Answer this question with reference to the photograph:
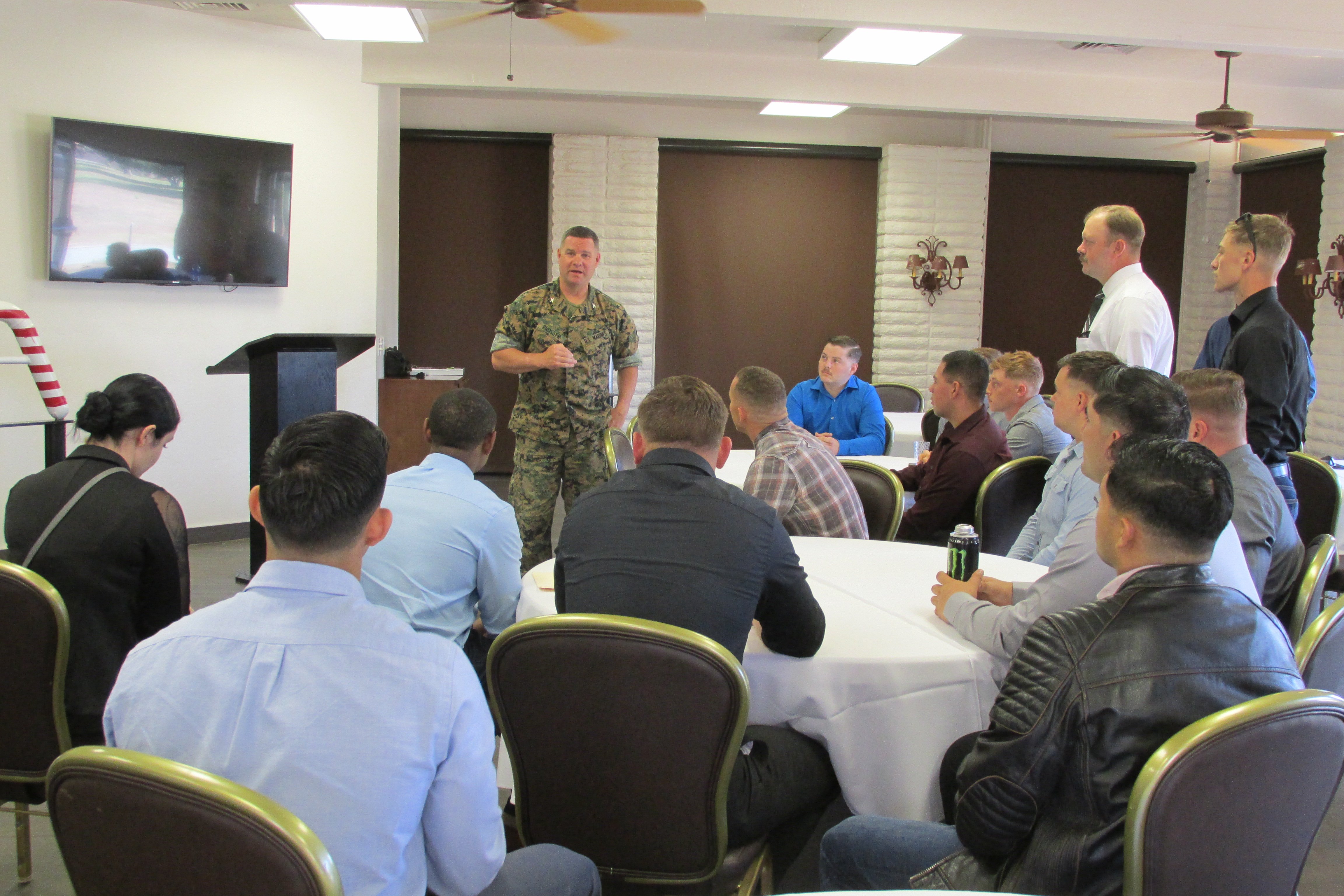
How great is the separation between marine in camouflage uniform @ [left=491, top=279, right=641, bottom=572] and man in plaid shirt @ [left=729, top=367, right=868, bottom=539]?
1583mm

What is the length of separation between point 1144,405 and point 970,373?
1.36 meters

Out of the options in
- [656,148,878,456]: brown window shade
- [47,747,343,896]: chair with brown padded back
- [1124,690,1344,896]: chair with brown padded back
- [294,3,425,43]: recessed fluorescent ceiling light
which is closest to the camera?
[47,747,343,896]: chair with brown padded back

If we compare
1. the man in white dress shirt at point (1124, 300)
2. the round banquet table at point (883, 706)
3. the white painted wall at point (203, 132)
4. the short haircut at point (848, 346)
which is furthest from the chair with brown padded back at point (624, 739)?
the white painted wall at point (203, 132)

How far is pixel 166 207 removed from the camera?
526 cm

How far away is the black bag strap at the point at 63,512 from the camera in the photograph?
211cm

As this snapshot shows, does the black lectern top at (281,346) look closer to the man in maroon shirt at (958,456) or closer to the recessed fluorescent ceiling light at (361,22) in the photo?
the recessed fluorescent ceiling light at (361,22)

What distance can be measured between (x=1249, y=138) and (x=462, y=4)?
4857 mm

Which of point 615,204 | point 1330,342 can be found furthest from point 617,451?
point 1330,342

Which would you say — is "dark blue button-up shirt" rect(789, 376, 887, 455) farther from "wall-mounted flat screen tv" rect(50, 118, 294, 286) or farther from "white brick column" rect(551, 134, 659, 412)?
"wall-mounted flat screen tv" rect(50, 118, 294, 286)

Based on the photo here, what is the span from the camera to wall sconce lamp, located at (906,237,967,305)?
26.1ft

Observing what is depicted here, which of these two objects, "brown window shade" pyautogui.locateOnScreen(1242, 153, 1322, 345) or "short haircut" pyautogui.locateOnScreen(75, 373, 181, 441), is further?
"brown window shade" pyautogui.locateOnScreen(1242, 153, 1322, 345)

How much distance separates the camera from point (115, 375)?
17.3 ft

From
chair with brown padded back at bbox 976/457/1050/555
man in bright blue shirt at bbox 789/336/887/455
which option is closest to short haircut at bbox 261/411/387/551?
chair with brown padded back at bbox 976/457/1050/555

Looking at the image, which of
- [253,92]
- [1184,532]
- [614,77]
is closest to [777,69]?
[614,77]
